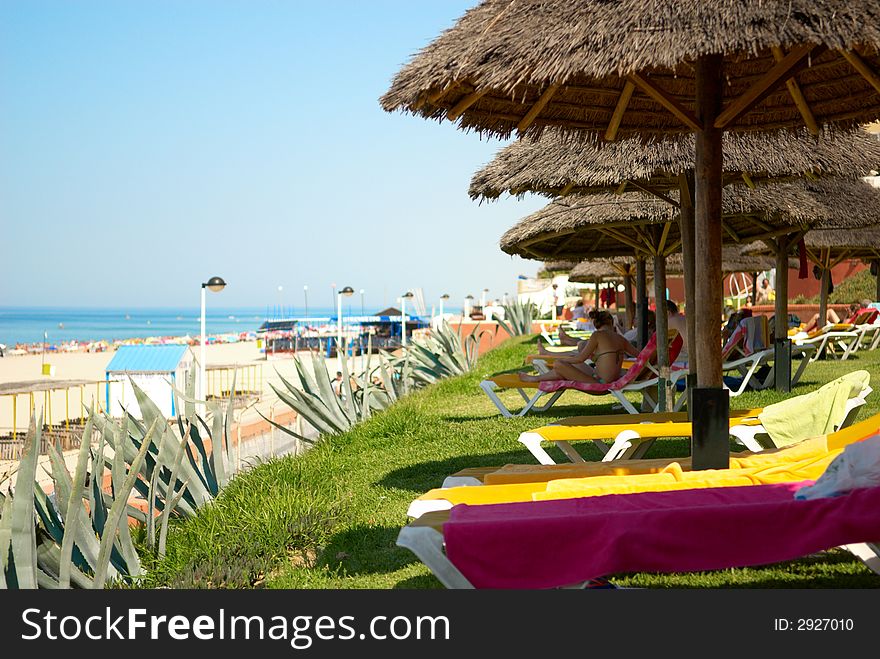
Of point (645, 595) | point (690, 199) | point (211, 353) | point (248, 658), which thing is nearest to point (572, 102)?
point (690, 199)

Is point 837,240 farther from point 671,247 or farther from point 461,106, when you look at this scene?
point 461,106

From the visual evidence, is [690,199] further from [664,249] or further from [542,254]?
[542,254]

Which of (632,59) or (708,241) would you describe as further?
(708,241)

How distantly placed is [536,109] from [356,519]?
2.34 meters

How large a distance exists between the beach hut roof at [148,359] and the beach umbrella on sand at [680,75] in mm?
16788

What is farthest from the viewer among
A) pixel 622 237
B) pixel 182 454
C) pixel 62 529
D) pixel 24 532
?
pixel 622 237

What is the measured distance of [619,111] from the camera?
531cm

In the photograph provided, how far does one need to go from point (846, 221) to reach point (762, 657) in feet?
Answer: 28.0

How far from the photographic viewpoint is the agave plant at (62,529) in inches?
124

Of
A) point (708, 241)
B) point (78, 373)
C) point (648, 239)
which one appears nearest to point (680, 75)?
point (708, 241)

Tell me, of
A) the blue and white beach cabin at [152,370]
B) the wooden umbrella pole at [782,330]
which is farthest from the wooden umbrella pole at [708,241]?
the blue and white beach cabin at [152,370]

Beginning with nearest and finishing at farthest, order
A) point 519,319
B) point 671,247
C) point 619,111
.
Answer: point 619,111 < point 671,247 < point 519,319

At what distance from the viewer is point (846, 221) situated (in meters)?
10.2

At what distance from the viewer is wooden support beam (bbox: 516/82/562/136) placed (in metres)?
4.84
